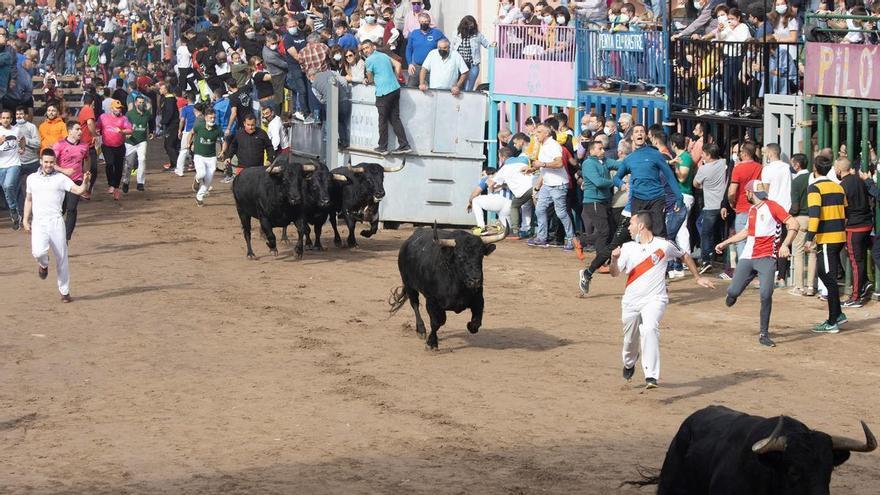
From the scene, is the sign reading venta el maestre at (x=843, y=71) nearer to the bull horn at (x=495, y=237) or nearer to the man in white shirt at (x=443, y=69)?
the bull horn at (x=495, y=237)

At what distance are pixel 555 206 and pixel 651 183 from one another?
3.86 meters

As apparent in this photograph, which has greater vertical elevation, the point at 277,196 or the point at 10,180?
the point at 10,180

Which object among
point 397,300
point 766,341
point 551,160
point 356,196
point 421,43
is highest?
point 421,43

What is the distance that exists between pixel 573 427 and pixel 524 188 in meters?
10.1

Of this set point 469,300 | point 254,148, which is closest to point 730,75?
point 469,300

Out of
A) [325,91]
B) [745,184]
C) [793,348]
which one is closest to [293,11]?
[325,91]

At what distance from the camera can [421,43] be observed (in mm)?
24875

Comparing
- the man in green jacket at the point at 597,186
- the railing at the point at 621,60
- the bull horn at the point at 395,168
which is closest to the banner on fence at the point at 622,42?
the railing at the point at 621,60

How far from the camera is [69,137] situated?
72.1 feet

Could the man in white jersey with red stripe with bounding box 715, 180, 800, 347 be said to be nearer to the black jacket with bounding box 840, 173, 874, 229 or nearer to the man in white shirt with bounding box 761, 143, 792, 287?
the black jacket with bounding box 840, 173, 874, 229

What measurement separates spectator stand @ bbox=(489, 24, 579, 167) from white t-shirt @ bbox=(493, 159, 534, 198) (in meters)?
1.78

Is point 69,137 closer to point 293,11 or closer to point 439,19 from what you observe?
point 439,19

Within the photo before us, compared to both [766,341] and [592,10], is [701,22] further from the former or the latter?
[766,341]

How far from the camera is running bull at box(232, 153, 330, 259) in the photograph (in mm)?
20719
